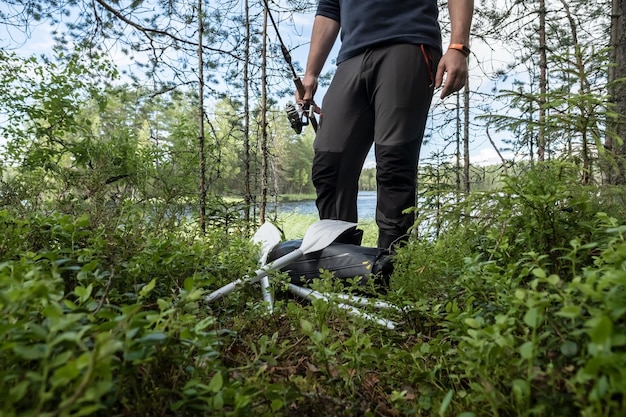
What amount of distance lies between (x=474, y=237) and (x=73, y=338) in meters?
1.33

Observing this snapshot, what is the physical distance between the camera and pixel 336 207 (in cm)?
234

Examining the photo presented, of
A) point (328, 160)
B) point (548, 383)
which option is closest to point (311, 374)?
point (548, 383)

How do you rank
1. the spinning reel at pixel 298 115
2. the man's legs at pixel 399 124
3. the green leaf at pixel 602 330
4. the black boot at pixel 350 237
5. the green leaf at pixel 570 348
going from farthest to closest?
the spinning reel at pixel 298 115, the black boot at pixel 350 237, the man's legs at pixel 399 124, the green leaf at pixel 570 348, the green leaf at pixel 602 330

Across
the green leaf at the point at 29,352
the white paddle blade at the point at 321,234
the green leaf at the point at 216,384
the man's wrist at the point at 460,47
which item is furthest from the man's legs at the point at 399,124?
the green leaf at the point at 29,352

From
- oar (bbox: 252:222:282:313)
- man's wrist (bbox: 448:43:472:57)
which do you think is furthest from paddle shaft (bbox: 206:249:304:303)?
man's wrist (bbox: 448:43:472:57)

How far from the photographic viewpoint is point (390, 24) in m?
2.10

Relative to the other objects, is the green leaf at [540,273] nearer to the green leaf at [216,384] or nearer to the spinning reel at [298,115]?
the green leaf at [216,384]

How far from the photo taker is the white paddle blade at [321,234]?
198 centimetres

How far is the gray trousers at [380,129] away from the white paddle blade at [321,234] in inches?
8.7

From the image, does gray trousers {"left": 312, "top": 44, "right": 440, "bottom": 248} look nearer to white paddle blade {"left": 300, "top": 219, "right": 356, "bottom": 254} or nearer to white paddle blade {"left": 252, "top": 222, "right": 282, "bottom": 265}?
white paddle blade {"left": 300, "top": 219, "right": 356, "bottom": 254}

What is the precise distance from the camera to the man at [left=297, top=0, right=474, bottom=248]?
1997mm

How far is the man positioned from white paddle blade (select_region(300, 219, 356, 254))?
222mm

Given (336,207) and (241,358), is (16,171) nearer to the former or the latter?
(336,207)

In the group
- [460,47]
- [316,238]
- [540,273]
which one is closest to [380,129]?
[460,47]
